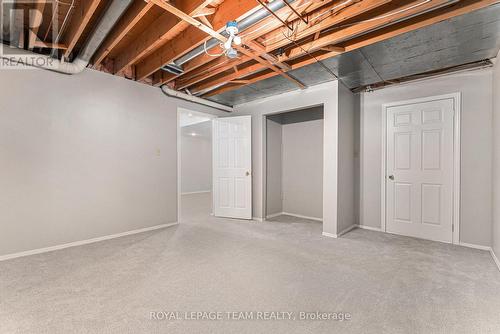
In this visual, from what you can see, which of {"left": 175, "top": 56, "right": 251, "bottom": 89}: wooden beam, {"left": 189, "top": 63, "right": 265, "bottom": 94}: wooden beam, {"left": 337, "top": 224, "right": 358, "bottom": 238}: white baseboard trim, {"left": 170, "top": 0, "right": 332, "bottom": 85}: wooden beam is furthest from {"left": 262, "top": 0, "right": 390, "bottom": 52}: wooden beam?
→ {"left": 337, "top": 224, "right": 358, "bottom": 238}: white baseboard trim

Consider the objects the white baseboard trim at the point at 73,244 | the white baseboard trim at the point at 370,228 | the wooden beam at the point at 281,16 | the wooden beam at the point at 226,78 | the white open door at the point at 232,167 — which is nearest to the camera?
the wooden beam at the point at 281,16

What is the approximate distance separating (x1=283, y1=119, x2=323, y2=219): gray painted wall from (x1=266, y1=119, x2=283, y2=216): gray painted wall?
0.45 ft

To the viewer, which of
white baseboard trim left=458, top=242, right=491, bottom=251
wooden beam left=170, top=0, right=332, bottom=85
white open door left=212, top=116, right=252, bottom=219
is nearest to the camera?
wooden beam left=170, top=0, right=332, bottom=85

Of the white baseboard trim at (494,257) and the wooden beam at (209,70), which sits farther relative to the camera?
the wooden beam at (209,70)

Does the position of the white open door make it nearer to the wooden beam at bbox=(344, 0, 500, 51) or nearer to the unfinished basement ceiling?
the unfinished basement ceiling

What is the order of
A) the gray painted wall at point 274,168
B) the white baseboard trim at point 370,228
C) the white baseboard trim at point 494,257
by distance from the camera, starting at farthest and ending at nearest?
1. the gray painted wall at point 274,168
2. the white baseboard trim at point 370,228
3. the white baseboard trim at point 494,257

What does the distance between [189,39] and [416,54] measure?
108 inches

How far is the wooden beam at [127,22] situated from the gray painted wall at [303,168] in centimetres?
373

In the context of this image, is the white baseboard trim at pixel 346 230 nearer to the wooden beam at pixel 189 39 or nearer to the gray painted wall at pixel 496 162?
the gray painted wall at pixel 496 162

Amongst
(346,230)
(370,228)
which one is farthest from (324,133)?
(370,228)

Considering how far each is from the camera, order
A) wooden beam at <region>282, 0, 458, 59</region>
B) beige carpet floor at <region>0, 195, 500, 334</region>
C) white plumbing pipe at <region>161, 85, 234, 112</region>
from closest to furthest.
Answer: beige carpet floor at <region>0, 195, 500, 334</region>, wooden beam at <region>282, 0, 458, 59</region>, white plumbing pipe at <region>161, 85, 234, 112</region>

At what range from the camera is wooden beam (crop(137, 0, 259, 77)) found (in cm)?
211

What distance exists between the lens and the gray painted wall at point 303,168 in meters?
4.90

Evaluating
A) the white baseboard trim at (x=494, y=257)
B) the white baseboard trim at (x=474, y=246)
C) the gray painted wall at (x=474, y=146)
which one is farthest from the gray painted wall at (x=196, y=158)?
the white baseboard trim at (x=494, y=257)
